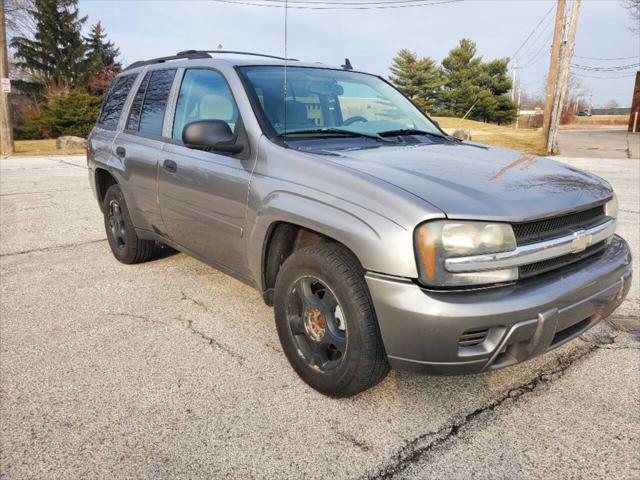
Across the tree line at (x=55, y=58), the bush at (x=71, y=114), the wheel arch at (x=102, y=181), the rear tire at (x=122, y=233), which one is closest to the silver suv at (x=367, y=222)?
the rear tire at (x=122, y=233)

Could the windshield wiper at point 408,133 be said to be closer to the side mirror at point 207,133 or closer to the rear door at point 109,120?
the side mirror at point 207,133

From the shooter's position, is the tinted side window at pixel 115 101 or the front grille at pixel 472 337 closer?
the front grille at pixel 472 337

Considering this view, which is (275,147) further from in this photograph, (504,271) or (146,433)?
(146,433)

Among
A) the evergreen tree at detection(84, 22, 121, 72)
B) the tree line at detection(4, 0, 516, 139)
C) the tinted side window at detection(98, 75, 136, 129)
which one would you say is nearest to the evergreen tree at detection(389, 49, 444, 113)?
the tree line at detection(4, 0, 516, 139)

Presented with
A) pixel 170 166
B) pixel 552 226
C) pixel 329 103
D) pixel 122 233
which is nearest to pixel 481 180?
pixel 552 226

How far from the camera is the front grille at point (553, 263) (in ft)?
7.34

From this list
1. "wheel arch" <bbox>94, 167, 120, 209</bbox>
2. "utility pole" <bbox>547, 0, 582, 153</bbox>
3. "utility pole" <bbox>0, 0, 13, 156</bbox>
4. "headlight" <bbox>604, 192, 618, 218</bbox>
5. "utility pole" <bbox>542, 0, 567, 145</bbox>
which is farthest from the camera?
"utility pole" <bbox>542, 0, 567, 145</bbox>

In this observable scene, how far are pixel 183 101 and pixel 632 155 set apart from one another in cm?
2010

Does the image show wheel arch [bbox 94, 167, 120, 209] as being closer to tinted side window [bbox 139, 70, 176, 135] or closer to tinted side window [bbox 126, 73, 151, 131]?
tinted side window [bbox 126, 73, 151, 131]

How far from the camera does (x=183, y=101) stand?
12.1ft

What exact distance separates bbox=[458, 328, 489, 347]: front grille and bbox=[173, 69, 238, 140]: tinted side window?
186cm

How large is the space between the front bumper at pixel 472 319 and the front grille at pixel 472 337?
1 cm

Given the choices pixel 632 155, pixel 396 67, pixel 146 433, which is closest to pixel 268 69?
pixel 146 433

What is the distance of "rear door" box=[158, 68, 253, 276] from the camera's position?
3045 mm
